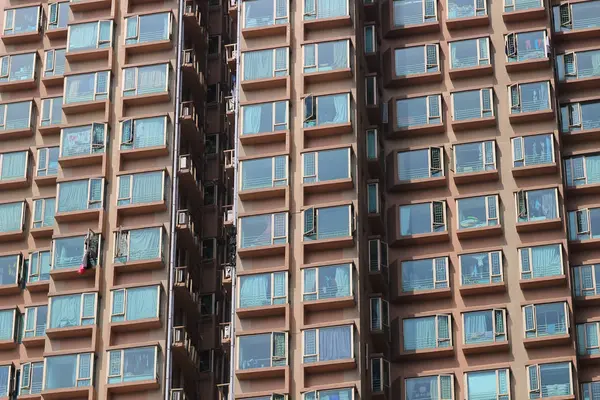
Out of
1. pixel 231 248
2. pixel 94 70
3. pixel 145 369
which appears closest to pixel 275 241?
pixel 231 248

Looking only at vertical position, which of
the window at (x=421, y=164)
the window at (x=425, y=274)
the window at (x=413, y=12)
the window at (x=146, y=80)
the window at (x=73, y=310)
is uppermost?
the window at (x=413, y=12)

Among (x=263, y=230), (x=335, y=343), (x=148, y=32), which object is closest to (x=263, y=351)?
(x=335, y=343)

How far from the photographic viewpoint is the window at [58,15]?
101 meters

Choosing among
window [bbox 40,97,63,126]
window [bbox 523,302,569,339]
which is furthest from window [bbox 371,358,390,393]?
window [bbox 40,97,63,126]

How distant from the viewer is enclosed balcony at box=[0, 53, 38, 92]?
326ft

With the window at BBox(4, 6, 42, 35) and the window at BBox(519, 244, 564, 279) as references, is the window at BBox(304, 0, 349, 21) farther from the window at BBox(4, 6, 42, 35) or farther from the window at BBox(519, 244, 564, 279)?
the window at BBox(4, 6, 42, 35)

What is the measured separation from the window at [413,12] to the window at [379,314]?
17398mm

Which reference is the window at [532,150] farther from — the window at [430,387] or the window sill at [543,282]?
the window at [430,387]

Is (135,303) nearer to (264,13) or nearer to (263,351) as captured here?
(263,351)

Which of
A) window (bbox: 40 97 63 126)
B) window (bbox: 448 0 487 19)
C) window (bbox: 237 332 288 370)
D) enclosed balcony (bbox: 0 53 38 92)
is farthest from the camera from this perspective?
enclosed balcony (bbox: 0 53 38 92)

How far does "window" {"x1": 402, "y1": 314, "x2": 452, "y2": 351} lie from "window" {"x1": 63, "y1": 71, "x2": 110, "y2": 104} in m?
22.2

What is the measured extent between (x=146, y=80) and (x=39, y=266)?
12260mm

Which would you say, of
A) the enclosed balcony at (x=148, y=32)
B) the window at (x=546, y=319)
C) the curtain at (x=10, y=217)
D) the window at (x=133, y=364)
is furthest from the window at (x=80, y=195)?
the window at (x=546, y=319)

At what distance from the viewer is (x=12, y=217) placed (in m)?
94.9
